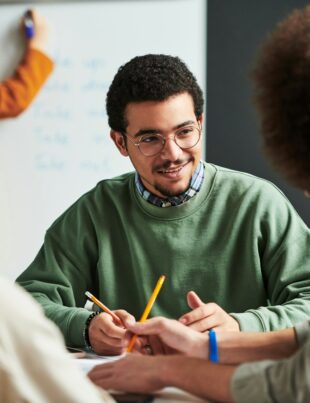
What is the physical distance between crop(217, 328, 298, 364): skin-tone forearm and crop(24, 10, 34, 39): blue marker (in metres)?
1.91

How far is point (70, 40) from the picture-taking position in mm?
2771

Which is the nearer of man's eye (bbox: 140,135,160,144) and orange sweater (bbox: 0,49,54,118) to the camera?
man's eye (bbox: 140,135,160,144)

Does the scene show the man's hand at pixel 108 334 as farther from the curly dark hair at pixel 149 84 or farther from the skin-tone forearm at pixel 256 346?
the curly dark hair at pixel 149 84

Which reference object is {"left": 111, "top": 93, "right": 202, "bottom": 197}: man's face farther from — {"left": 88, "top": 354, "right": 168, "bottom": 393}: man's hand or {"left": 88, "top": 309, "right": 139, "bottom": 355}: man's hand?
{"left": 88, "top": 354, "right": 168, "bottom": 393}: man's hand

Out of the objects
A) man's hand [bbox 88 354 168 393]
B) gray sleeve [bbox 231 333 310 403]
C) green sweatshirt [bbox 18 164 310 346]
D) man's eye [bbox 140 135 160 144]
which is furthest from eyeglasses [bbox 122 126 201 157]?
gray sleeve [bbox 231 333 310 403]

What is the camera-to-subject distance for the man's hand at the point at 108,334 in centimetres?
138

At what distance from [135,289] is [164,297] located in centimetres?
9

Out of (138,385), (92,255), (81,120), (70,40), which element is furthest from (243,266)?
(70,40)

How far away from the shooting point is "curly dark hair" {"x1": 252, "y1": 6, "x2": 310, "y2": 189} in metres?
0.95

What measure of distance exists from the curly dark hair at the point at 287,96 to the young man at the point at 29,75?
181 centimetres

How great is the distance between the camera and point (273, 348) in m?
1.19

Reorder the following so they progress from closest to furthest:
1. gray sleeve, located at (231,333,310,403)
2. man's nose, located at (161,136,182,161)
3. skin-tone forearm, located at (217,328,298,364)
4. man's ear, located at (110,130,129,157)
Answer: gray sleeve, located at (231,333,310,403) → skin-tone forearm, located at (217,328,298,364) → man's nose, located at (161,136,182,161) → man's ear, located at (110,130,129,157)

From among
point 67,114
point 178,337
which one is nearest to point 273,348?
point 178,337

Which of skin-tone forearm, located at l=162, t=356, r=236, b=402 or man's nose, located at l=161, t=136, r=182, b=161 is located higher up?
man's nose, located at l=161, t=136, r=182, b=161
